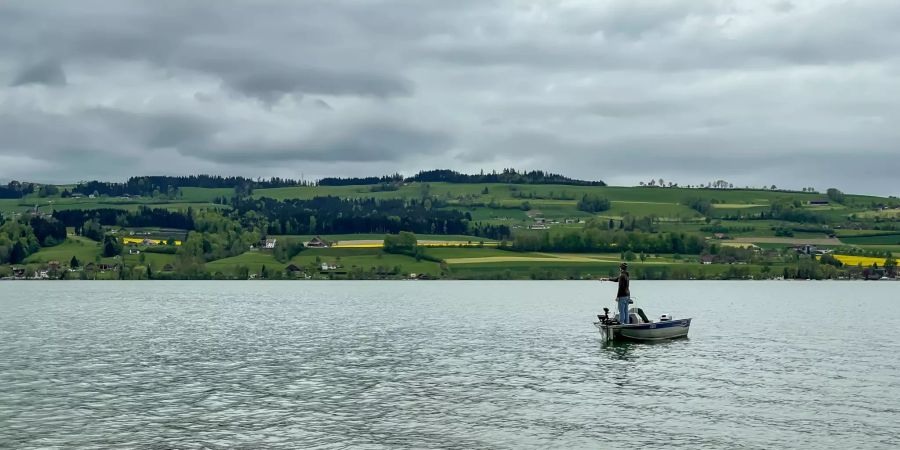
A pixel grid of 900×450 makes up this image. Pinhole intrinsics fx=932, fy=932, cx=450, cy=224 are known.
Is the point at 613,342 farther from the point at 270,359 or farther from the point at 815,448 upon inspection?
the point at 815,448

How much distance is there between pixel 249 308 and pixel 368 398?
9715 cm

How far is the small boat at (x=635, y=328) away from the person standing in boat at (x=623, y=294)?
68 cm

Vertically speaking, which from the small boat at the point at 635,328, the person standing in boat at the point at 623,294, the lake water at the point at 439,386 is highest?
the person standing in boat at the point at 623,294

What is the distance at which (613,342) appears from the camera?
83938 mm

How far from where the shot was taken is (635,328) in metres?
83.2

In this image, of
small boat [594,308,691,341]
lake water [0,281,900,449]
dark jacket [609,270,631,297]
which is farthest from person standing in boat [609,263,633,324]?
lake water [0,281,900,449]

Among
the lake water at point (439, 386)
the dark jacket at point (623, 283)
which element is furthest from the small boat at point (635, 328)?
the dark jacket at point (623, 283)

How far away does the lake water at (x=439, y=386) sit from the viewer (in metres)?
40.5

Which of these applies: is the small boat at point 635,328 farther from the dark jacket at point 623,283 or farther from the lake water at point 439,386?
the dark jacket at point 623,283

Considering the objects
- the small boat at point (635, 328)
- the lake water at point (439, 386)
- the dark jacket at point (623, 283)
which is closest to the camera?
the lake water at point (439, 386)

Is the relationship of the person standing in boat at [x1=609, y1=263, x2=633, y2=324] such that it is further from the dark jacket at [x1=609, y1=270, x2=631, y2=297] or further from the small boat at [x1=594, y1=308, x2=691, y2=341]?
the small boat at [x1=594, y1=308, x2=691, y2=341]

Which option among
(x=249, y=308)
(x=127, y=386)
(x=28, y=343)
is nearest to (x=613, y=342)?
(x=127, y=386)

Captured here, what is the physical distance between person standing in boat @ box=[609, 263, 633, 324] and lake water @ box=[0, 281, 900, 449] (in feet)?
10.8

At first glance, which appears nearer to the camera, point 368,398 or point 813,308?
point 368,398
